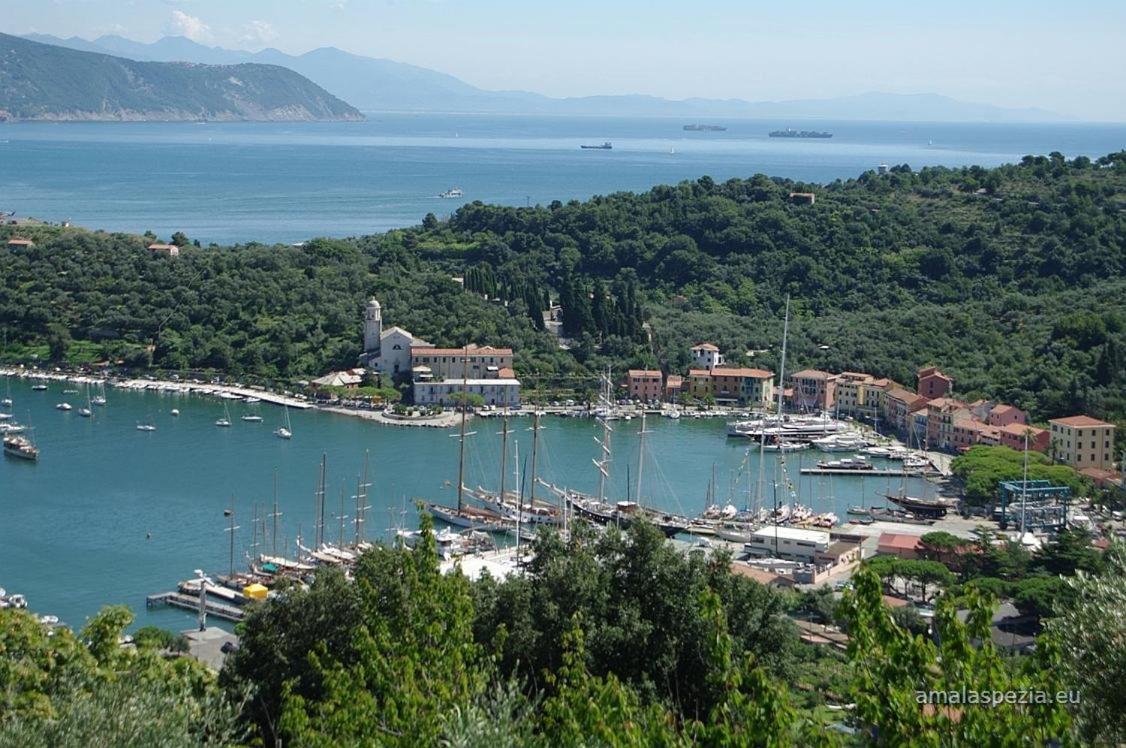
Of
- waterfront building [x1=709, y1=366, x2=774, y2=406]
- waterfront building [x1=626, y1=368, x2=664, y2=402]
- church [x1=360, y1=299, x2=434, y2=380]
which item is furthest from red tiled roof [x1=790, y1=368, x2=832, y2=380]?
church [x1=360, y1=299, x2=434, y2=380]

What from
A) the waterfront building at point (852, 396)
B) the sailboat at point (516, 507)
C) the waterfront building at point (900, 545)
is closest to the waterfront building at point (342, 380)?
the sailboat at point (516, 507)

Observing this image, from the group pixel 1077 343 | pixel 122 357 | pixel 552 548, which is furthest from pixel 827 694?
pixel 122 357

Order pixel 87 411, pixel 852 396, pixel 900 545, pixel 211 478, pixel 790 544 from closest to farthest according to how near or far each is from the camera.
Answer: pixel 900 545 → pixel 790 544 → pixel 211 478 → pixel 87 411 → pixel 852 396

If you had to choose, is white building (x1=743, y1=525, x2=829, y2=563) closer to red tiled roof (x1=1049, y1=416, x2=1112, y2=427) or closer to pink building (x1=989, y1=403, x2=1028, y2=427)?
red tiled roof (x1=1049, y1=416, x2=1112, y2=427)

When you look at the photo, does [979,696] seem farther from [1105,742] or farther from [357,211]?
[357,211]

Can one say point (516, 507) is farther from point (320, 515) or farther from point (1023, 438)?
point (1023, 438)

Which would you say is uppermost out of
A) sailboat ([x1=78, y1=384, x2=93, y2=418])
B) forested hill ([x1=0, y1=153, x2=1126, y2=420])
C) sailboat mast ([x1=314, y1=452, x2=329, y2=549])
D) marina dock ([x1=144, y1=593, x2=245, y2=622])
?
forested hill ([x1=0, y1=153, x2=1126, y2=420])

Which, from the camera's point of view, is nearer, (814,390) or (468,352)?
(814,390)

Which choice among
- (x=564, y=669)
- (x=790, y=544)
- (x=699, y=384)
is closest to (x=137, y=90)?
(x=699, y=384)
